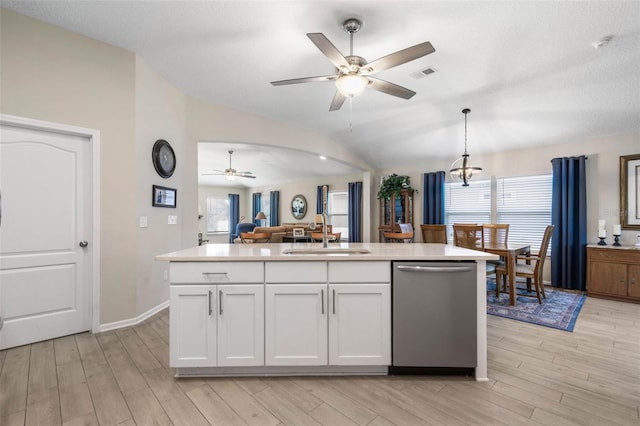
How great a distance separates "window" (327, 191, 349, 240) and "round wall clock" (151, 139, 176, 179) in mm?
5419

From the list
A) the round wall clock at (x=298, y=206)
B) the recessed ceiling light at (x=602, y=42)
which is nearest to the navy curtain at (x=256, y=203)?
the round wall clock at (x=298, y=206)

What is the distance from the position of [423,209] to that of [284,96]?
389cm

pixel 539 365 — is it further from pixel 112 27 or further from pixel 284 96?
pixel 112 27

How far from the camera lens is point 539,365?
87.6 inches

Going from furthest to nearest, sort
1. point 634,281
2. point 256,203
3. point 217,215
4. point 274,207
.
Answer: point 217,215, point 256,203, point 274,207, point 634,281

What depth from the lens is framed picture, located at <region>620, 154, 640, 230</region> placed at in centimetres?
415

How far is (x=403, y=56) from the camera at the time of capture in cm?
217

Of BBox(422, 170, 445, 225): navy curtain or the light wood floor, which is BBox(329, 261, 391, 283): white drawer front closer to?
the light wood floor

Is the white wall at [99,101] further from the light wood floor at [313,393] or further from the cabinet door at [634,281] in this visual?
the cabinet door at [634,281]

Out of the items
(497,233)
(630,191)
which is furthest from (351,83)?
(630,191)

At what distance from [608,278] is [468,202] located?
2397 mm

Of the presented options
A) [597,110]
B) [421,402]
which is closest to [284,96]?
[421,402]

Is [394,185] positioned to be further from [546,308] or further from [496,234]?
[546,308]

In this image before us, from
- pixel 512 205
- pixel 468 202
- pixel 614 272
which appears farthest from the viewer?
pixel 468 202
